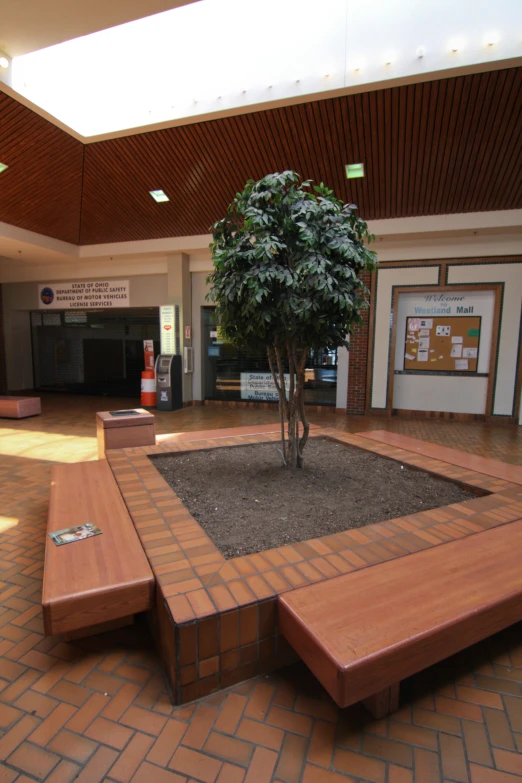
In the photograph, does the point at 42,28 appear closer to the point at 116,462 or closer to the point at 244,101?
the point at 244,101

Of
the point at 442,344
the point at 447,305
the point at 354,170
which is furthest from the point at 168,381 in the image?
the point at 447,305

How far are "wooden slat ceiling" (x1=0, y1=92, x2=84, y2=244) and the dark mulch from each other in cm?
508

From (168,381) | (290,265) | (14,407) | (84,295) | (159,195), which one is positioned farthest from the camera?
(84,295)

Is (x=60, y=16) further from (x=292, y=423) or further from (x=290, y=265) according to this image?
(x=292, y=423)

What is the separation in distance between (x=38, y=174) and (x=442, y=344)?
24.4ft

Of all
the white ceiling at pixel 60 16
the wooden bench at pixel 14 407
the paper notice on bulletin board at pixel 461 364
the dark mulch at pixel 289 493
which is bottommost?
the wooden bench at pixel 14 407

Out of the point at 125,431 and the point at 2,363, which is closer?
the point at 125,431

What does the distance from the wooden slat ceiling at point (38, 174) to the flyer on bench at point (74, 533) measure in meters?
5.49

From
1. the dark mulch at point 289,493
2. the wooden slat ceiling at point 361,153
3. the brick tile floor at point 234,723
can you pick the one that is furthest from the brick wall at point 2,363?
the brick tile floor at point 234,723

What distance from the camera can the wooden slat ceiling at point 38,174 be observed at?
5536mm

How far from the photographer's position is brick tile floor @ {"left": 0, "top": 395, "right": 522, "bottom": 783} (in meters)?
1.31

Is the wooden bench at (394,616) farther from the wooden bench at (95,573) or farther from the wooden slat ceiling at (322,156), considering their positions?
the wooden slat ceiling at (322,156)

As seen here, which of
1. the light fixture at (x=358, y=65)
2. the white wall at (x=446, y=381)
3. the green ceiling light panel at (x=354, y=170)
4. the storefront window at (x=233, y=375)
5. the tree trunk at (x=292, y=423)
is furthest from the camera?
the storefront window at (x=233, y=375)

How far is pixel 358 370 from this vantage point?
8.12 meters
